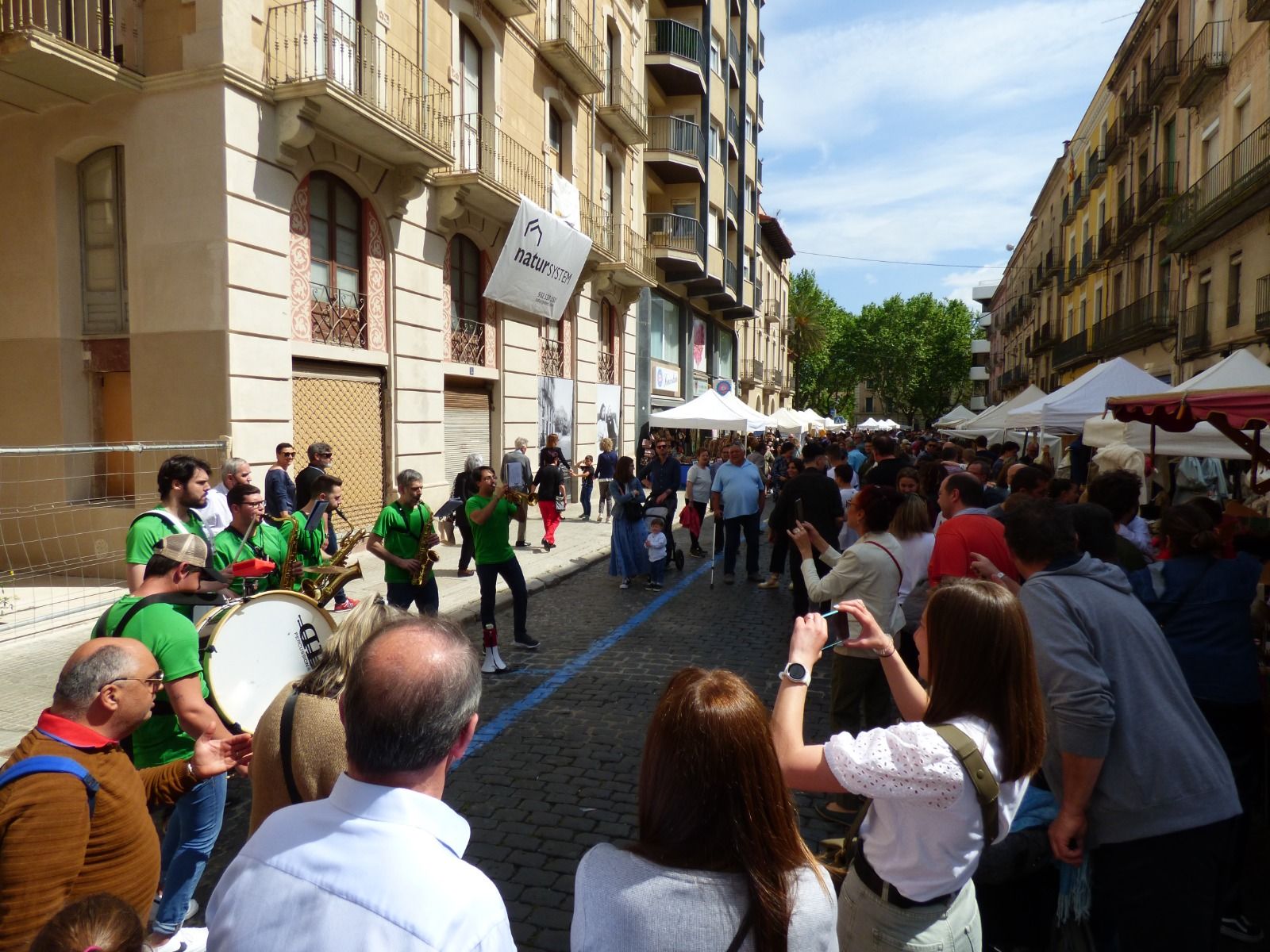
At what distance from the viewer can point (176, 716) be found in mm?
3268

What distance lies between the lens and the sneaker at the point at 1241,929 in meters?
3.34

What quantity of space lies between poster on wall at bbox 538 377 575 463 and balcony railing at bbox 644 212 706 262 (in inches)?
300

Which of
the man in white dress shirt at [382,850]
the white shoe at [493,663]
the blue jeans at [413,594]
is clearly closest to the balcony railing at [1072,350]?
the white shoe at [493,663]

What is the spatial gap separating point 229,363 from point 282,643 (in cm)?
700

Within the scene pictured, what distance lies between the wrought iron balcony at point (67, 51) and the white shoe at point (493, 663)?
805 centimetres

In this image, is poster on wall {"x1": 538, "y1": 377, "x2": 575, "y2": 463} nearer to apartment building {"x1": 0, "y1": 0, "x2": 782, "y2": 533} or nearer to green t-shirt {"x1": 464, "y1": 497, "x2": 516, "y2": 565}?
apartment building {"x1": 0, "y1": 0, "x2": 782, "y2": 533}

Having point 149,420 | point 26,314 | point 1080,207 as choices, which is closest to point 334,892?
point 149,420

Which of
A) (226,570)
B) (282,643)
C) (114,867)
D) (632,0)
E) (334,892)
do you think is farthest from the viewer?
(632,0)

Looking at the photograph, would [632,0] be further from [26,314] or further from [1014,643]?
[1014,643]

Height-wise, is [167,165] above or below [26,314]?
above

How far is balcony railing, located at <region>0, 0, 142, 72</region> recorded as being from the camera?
9180 millimetres

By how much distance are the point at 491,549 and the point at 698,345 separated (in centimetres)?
2477

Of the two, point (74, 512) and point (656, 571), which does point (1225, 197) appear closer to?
point (656, 571)

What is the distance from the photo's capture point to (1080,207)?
3559 centimetres
